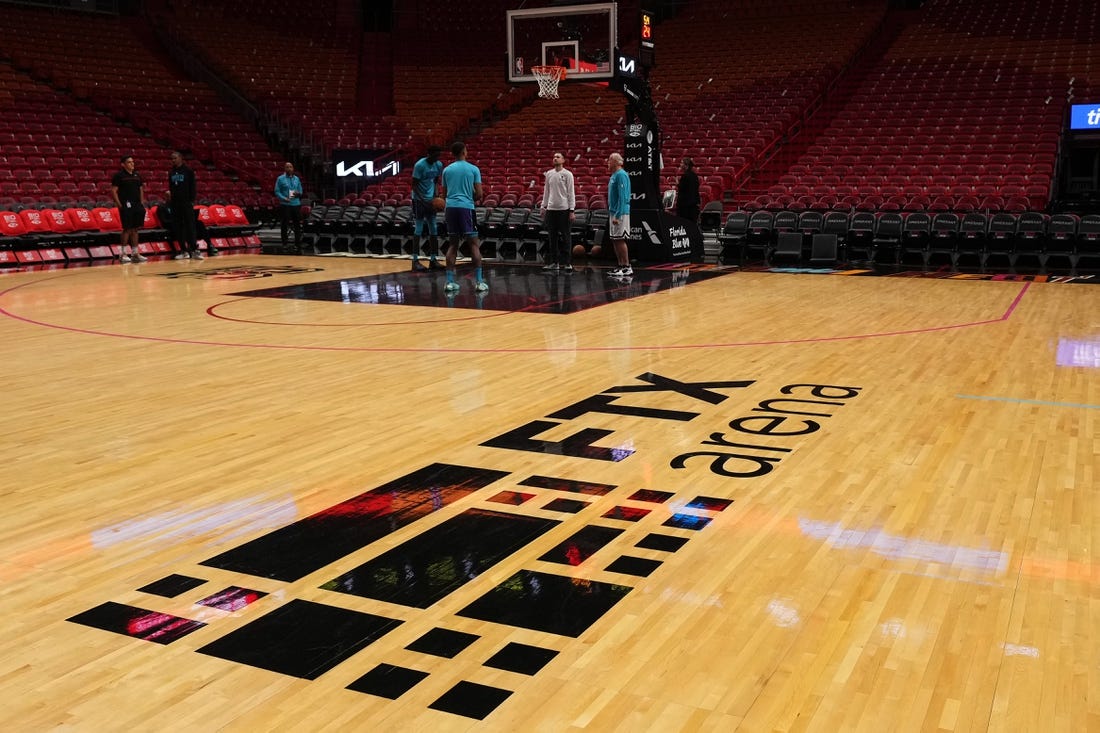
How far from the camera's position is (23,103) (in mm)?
20062

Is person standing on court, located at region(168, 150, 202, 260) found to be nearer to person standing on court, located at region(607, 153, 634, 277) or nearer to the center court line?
person standing on court, located at region(607, 153, 634, 277)

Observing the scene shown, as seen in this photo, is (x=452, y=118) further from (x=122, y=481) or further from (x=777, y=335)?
(x=122, y=481)

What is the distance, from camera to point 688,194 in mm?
14719

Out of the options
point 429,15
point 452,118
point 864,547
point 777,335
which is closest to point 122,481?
point 864,547

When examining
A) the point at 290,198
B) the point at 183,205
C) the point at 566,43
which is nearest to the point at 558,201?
the point at 566,43

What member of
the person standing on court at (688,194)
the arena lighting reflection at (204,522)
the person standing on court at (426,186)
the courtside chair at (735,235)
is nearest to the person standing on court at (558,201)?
the person standing on court at (426,186)

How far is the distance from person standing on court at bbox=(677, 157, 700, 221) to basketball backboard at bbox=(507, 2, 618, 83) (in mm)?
1697

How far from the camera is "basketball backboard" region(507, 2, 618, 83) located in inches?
583

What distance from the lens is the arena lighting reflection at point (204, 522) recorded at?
12.2ft

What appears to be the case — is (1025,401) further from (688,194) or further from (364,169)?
(364,169)

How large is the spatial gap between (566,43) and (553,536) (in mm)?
14092

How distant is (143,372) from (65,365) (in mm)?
703

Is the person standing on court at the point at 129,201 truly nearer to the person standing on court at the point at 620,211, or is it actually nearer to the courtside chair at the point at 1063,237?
the person standing on court at the point at 620,211

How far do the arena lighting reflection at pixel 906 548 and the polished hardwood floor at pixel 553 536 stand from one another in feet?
0.05
